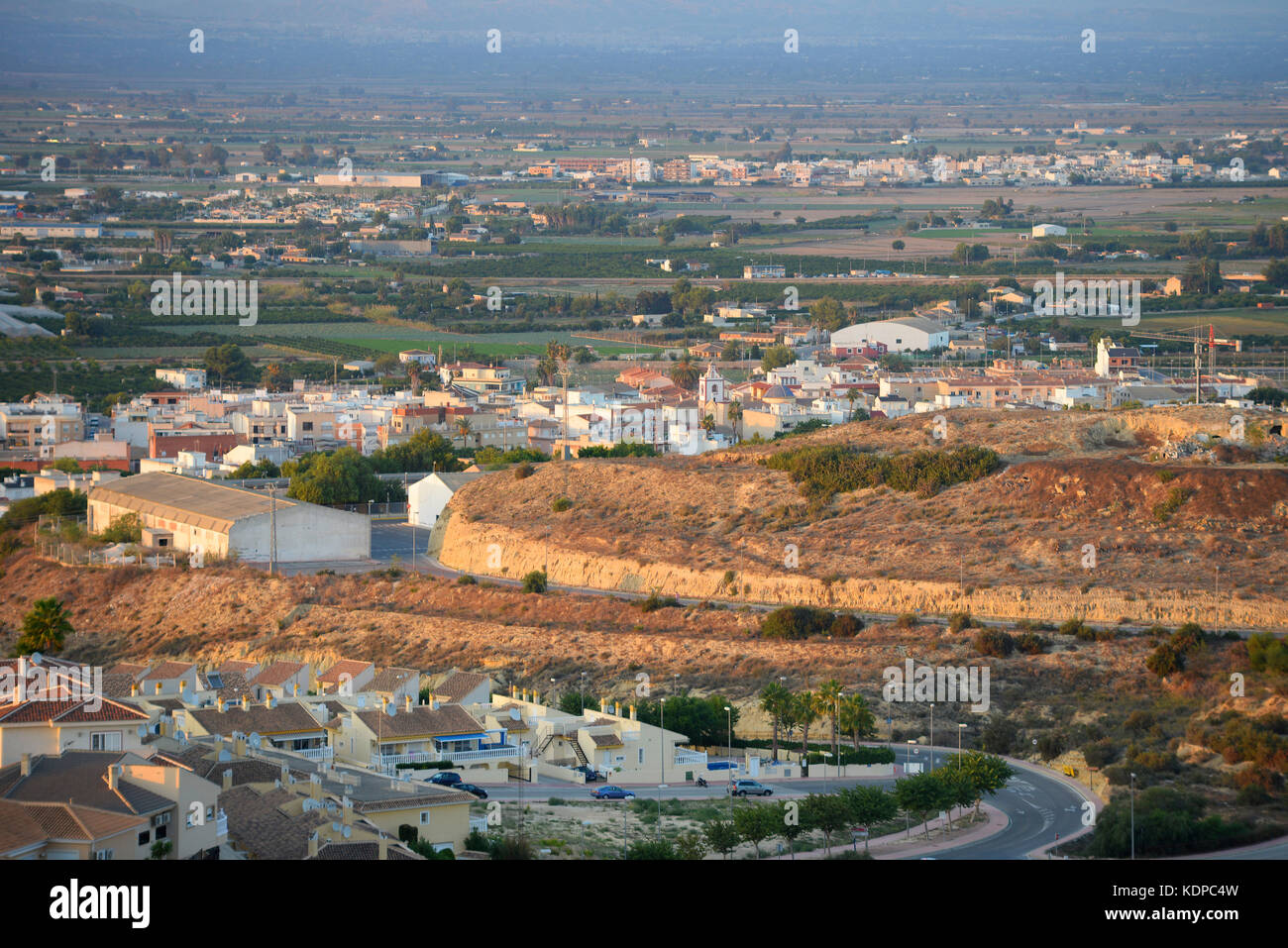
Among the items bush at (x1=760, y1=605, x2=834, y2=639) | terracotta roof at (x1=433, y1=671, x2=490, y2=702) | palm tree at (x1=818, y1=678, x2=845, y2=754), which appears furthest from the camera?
bush at (x1=760, y1=605, x2=834, y2=639)

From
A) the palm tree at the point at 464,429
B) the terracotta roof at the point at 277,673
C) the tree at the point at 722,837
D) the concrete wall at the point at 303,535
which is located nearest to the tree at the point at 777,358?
the palm tree at the point at 464,429

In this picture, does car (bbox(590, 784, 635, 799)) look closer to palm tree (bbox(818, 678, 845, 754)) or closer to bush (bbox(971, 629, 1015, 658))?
palm tree (bbox(818, 678, 845, 754))

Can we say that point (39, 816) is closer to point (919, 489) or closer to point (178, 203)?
point (919, 489)

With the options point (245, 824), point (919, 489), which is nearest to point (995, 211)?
point (919, 489)

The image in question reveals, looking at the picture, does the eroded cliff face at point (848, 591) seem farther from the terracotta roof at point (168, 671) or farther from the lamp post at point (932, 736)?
the terracotta roof at point (168, 671)

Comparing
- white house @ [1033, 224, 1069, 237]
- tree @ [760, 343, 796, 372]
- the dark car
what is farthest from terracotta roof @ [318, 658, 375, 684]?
white house @ [1033, 224, 1069, 237]

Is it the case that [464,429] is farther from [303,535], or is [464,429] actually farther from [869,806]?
[869,806]
